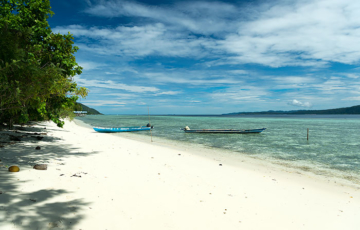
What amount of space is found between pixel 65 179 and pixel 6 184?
140 cm

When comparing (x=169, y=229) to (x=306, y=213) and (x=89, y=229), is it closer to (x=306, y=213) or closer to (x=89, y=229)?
(x=89, y=229)

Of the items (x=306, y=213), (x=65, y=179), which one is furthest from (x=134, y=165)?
(x=306, y=213)

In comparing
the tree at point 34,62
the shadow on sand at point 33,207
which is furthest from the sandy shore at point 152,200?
the tree at point 34,62

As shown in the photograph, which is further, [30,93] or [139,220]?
[30,93]

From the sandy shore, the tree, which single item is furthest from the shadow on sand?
Answer: the tree

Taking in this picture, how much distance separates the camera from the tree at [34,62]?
253 inches

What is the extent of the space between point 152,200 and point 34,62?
26.2 feet

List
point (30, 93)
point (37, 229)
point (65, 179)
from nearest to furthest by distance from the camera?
point (37, 229)
point (65, 179)
point (30, 93)

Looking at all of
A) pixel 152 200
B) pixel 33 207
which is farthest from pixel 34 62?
pixel 152 200

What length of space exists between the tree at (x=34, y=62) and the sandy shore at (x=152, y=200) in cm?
253

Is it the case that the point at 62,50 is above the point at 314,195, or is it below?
above

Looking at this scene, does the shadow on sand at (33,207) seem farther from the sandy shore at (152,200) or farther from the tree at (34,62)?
the tree at (34,62)

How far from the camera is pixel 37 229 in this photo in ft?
11.5

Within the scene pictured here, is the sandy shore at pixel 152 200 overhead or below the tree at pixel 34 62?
below
